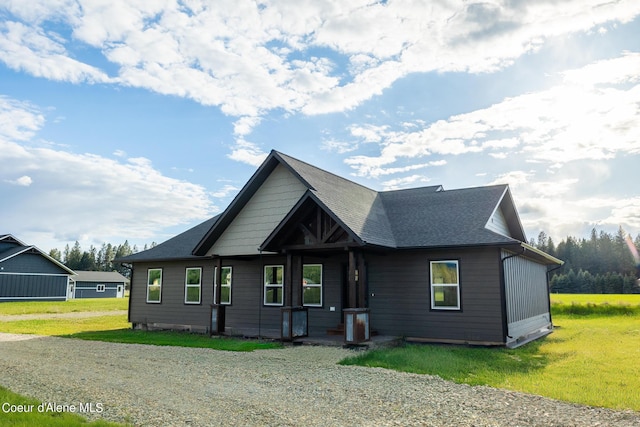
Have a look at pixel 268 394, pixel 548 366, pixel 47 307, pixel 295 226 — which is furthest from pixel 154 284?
pixel 47 307

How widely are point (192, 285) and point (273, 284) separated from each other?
13.1 feet

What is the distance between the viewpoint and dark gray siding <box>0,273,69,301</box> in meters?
41.3

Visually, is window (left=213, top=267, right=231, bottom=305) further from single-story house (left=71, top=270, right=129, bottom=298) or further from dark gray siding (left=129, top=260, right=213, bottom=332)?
single-story house (left=71, top=270, right=129, bottom=298)

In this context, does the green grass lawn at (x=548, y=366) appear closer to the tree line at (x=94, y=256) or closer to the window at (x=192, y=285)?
the window at (x=192, y=285)

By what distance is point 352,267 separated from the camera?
12.4 metres

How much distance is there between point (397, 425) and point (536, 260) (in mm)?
14611

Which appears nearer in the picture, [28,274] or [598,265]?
[28,274]

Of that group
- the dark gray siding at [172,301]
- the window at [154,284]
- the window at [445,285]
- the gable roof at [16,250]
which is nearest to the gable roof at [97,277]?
the gable roof at [16,250]

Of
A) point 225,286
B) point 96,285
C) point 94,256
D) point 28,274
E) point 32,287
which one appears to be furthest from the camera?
point 94,256

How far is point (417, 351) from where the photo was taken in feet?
37.9

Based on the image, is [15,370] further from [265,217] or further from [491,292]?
[491,292]

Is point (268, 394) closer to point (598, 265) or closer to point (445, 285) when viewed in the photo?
point (445, 285)

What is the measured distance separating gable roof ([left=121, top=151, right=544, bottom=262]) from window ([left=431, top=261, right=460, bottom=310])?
83 cm

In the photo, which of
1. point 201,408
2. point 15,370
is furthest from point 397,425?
point 15,370
